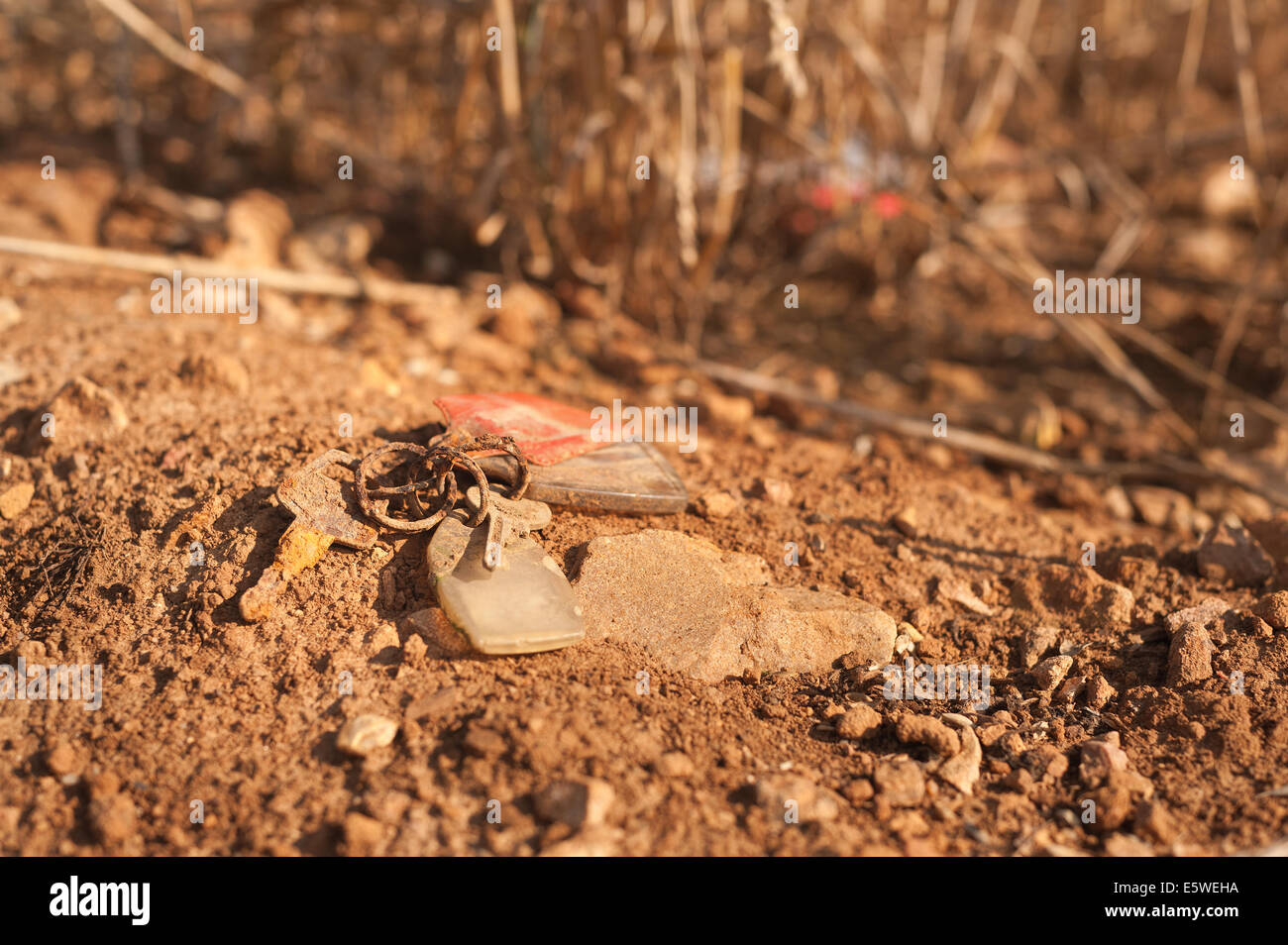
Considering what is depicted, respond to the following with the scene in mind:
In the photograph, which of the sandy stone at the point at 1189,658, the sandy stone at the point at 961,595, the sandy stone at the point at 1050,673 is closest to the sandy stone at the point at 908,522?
the sandy stone at the point at 961,595

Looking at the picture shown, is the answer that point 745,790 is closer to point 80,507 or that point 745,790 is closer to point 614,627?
point 614,627

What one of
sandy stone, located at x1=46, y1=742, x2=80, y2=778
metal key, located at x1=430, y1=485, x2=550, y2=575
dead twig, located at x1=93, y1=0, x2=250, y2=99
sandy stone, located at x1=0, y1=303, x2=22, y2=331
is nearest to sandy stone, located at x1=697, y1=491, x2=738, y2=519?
metal key, located at x1=430, y1=485, x2=550, y2=575

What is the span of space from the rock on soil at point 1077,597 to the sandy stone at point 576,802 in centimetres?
119

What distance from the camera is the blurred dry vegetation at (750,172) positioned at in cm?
319

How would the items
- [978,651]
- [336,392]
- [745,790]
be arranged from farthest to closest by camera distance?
1. [336,392]
2. [978,651]
3. [745,790]

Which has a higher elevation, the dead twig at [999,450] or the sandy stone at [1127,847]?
the dead twig at [999,450]

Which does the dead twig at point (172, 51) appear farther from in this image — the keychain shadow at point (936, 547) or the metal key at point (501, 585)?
the keychain shadow at point (936, 547)

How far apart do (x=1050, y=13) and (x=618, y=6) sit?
10.7 ft

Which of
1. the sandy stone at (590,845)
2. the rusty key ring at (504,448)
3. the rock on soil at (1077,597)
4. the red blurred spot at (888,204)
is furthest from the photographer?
the red blurred spot at (888,204)

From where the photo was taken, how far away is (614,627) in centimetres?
205

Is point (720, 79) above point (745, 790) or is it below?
above

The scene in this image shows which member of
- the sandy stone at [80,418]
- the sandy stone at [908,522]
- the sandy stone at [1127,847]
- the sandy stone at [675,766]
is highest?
the sandy stone at [80,418]
